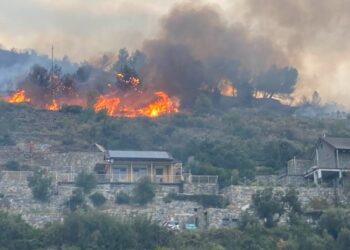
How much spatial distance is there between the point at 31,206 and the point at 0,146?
747 inches

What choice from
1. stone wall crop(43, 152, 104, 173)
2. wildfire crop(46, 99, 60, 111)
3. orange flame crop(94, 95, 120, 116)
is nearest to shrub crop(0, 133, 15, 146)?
stone wall crop(43, 152, 104, 173)

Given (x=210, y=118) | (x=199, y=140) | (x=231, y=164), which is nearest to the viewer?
(x=231, y=164)

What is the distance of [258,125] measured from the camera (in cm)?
10488

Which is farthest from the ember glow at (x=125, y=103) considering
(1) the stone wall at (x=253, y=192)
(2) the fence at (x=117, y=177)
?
(1) the stone wall at (x=253, y=192)

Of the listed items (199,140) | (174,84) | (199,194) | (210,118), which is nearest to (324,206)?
(199,194)

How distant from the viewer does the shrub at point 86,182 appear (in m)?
77.6

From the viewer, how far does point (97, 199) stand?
76125 mm

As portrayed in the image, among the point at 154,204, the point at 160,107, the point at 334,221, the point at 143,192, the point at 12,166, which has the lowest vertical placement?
the point at 334,221

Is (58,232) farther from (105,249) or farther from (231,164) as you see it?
(231,164)

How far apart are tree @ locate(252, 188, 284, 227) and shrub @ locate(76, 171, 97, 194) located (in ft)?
41.7

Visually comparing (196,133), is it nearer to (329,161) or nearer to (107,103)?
(107,103)

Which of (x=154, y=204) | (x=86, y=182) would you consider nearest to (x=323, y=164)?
(x=154, y=204)

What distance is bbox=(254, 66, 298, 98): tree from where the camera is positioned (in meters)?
125

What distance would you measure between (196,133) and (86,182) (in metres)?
25.5
